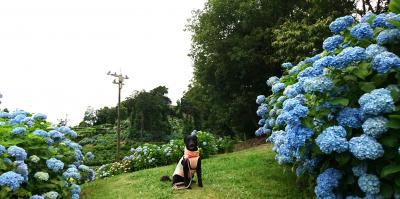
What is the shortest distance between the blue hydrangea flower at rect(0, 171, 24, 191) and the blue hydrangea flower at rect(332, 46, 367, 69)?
425cm

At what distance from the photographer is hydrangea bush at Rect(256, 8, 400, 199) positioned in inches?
156

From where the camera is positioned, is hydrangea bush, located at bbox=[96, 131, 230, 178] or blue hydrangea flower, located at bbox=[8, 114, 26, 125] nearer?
blue hydrangea flower, located at bbox=[8, 114, 26, 125]

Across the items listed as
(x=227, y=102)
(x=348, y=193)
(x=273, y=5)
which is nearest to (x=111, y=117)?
(x=227, y=102)

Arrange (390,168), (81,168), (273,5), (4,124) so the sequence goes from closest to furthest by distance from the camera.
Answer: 1. (390,168)
2. (4,124)
3. (81,168)
4. (273,5)

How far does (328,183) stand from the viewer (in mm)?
4359

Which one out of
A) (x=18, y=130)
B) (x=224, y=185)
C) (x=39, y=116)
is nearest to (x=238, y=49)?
(x=224, y=185)

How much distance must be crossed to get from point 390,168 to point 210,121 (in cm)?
2471

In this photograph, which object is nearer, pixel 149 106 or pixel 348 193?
pixel 348 193

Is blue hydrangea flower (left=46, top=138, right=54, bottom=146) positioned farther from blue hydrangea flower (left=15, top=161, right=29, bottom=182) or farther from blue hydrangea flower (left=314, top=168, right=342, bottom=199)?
blue hydrangea flower (left=314, top=168, right=342, bottom=199)

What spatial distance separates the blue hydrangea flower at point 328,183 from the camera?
4363 millimetres

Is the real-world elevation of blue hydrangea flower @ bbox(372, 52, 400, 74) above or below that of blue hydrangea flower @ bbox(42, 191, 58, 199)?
above

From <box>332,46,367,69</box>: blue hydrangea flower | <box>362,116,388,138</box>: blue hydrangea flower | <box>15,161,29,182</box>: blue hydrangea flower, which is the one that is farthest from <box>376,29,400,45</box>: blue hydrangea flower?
<box>15,161,29,182</box>: blue hydrangea flower

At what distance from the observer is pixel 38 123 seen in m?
8.06

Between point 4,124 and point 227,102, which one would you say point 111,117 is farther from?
point 4,124
